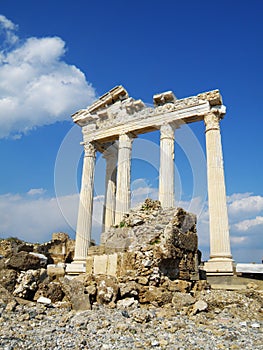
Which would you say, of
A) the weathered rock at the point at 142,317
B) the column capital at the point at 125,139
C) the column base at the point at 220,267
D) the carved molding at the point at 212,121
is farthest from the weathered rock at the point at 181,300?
the column capital at the point at 125,139

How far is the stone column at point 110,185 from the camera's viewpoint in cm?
2133

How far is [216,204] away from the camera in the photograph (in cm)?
1538

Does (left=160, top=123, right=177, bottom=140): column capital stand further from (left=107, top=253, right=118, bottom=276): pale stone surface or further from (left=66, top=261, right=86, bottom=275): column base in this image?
(left=107, top=253, right=118, bottom=276): pale stone surface

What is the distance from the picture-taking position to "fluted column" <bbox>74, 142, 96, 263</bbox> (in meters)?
19.1

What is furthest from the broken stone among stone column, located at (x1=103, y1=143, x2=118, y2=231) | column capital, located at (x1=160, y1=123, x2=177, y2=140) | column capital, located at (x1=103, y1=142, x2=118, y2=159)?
column capital, located at (x1=103, y1=142, x2=118, y2=159)

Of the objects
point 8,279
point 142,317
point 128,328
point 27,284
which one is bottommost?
point 128,328

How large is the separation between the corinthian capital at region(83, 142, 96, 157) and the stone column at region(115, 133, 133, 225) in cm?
249

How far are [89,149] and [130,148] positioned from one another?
10.7 ft

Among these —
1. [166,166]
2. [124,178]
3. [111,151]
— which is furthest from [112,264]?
[111,151]

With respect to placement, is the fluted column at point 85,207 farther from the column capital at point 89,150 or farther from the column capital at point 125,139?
the column capital at point 125,139

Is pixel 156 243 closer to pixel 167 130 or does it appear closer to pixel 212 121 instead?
pixel 212 121

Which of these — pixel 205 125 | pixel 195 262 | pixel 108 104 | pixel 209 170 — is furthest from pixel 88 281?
pixel 108 104

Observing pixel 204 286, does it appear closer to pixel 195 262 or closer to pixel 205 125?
pixel 195 262

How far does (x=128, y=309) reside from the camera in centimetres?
630
